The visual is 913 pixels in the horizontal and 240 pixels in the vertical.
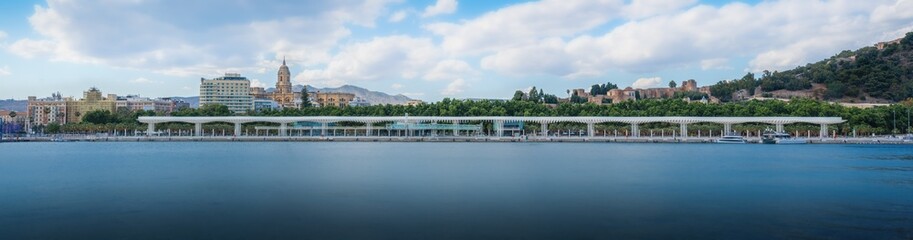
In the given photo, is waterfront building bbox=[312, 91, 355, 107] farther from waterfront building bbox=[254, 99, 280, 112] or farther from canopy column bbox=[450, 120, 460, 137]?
canopy column bbox=[450, 120, 460, 137]

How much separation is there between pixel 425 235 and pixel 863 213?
11.7m

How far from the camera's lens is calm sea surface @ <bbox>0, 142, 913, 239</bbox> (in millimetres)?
16094

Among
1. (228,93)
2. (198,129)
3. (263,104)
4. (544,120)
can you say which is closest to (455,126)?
(544,120)

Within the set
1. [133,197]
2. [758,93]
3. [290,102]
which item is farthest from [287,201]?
[290,102]

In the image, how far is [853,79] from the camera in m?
110

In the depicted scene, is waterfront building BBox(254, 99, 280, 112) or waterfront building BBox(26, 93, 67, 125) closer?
waterfront building BBox(26, 93, 67, 125)

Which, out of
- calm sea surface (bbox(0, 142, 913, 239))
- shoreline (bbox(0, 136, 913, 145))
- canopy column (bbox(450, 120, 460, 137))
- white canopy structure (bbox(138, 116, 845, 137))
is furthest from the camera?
canopy column (bbox(450, 120, 460, 137))

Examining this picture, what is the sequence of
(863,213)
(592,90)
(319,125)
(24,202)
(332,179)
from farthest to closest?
(592,90) → (319,125) → (332,179) → (24,202) → (863,213)

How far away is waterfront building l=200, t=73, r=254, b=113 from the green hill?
94.0 metres

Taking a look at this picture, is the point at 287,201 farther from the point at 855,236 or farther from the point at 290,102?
the point at 290,102

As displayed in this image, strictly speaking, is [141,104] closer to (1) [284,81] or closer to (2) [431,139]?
(1) [284,81]

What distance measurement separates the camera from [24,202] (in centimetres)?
2070

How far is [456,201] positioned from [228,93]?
142m

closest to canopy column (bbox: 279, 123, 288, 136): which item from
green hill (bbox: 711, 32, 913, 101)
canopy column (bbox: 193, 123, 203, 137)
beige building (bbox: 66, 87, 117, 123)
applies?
canopy column (bbox: 193, 123, 203, 137)
